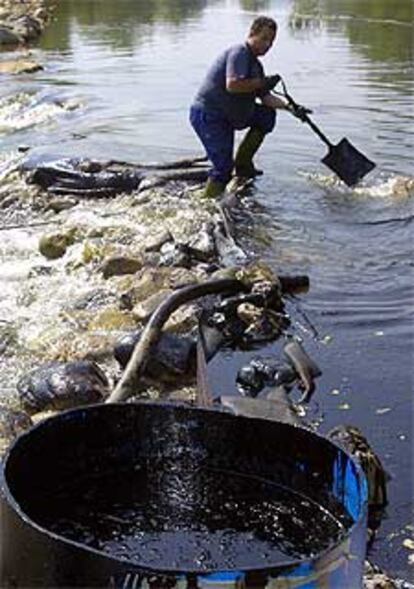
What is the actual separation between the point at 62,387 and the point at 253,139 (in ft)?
19.8

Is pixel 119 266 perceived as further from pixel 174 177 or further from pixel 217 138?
pixel 174 177

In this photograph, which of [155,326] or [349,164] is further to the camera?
[349,164]

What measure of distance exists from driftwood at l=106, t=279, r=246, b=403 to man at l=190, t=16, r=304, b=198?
130 inches

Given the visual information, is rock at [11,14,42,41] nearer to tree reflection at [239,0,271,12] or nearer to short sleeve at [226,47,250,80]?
tree reflection at [239,0,271,12]

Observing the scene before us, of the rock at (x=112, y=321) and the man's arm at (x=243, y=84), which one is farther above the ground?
the man's arm at (x=243, y=84)

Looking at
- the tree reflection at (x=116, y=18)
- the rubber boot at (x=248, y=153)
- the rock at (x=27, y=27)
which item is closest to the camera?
the rubber boot at (x=248, y=153)

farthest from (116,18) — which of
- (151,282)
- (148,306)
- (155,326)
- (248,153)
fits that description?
(155,326)

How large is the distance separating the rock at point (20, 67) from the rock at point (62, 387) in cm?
1733

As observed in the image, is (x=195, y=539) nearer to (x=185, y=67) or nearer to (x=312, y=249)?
(x=312, y=249)

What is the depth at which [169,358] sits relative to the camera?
6.25 metres

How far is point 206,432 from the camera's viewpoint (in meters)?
2.92

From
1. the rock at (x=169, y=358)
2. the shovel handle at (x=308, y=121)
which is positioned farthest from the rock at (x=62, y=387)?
the shovel handle at (x=308, y=121)

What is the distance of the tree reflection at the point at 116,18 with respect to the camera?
2914cm

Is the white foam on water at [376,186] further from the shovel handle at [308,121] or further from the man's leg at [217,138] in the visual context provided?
the man's leg at [217,138]
